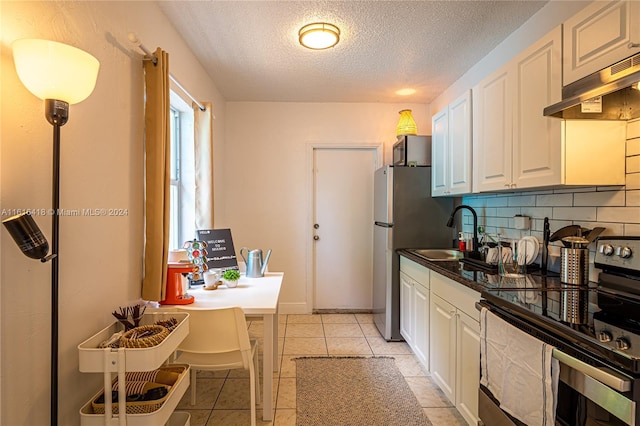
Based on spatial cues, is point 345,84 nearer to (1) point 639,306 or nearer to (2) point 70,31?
(2) point 70,31

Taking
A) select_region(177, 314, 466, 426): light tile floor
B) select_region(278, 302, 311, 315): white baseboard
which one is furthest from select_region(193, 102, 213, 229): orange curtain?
select_region(278, 302, 311, 315): white baseboard

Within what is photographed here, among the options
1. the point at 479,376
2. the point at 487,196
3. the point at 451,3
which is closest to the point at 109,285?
the point at 479,376

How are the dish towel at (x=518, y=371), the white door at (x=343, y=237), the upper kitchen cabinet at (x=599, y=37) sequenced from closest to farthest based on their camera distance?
1. the dish towel at (x=518, y=371)
2. the upper kitchen cabinet at (x=599, y=37)
3. the white door at (x=343, y=237)

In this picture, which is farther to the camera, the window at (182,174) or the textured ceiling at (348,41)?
the window at (182,174)

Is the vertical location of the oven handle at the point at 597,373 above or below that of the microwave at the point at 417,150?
below

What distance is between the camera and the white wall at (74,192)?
103 cm

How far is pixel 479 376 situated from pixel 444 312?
52 centimetres

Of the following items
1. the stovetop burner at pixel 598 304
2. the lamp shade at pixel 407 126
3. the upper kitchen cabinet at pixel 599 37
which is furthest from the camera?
the lamp shade at pixel 407 126

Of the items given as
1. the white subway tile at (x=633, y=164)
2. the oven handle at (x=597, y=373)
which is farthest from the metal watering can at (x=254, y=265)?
the white subway tile at (x=633, y=164)

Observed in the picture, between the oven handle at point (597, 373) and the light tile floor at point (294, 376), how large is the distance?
1218 mm

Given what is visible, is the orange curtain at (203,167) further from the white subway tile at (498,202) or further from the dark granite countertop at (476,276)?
the white subway tile at (498,202)

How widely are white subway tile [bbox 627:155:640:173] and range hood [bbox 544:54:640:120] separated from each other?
19 cm

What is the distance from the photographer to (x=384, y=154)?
3.97 meters

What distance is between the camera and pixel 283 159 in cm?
396
